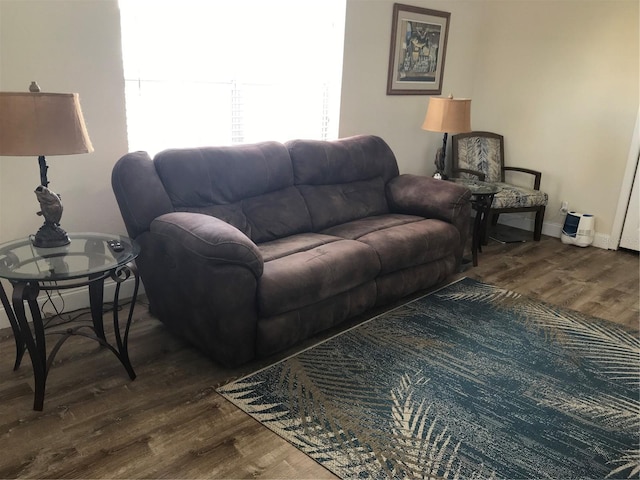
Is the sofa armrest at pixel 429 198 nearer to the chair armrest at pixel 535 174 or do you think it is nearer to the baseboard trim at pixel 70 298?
the chair armrest at pixel 535 174

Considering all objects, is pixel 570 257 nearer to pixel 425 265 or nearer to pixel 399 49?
pixel 425 265

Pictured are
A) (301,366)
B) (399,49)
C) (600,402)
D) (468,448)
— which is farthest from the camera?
(399,49)

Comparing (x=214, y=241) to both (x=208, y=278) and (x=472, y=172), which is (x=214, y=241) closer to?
(x=208, y=278)

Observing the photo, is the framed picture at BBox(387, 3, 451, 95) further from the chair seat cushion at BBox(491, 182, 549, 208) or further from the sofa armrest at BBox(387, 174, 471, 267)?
the chair seat cushion at BBox(491, 182, 549, 208)

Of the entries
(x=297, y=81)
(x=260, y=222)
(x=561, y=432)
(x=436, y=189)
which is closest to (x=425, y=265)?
(x=436, y=189)

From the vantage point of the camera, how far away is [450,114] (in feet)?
13.2

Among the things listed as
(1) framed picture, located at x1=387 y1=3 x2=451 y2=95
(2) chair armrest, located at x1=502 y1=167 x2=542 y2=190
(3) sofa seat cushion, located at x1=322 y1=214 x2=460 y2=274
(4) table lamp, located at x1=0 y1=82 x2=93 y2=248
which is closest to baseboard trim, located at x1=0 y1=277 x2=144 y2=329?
Answer: (4) table lamp, located at x1=0 y1=82 x2=93 y2=248

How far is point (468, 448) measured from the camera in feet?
6.51

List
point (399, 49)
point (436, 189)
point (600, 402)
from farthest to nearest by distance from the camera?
point (399, 49) < point (436, 189) < point (600, 402)

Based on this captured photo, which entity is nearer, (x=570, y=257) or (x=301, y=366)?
(x=301, y=366)

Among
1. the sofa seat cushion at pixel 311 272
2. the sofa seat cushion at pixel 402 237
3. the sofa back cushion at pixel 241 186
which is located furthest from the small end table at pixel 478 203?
the sofa back cushion at pixel 241 186

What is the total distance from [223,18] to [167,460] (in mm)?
2675

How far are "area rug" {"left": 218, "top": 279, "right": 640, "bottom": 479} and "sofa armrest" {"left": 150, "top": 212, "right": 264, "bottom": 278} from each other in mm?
566

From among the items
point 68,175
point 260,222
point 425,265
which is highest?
point 68,175
